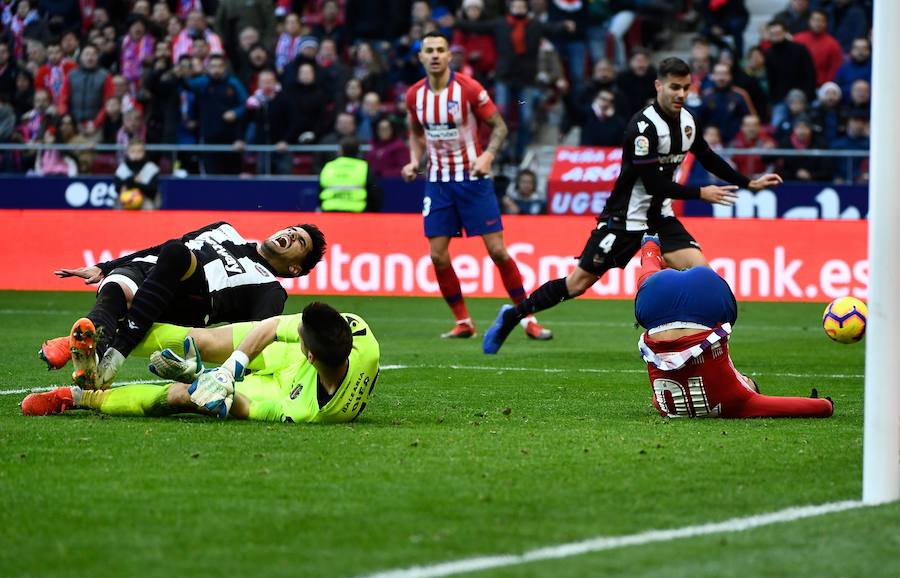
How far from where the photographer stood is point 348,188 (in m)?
19.3

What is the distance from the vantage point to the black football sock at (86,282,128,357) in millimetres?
Answer: 7965

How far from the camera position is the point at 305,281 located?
18.0 metres

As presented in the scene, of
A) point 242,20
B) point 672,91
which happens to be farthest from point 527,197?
A: point 672,91

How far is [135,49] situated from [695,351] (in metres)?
18.8

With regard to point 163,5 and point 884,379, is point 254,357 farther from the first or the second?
point 163,5

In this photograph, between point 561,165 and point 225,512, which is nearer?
point 225,512

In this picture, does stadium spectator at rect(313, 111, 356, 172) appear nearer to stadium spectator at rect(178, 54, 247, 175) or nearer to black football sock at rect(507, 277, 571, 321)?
stadium spectator at rect(178, 54, 247, 175)

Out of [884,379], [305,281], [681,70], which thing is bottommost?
[305,281]

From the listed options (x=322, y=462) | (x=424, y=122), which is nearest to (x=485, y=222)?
(x=424, y=122)

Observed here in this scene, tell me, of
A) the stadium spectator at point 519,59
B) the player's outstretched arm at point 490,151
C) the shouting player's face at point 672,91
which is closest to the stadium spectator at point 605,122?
Result: the stadium spectator at point 519,59

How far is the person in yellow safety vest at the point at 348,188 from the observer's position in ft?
63.1

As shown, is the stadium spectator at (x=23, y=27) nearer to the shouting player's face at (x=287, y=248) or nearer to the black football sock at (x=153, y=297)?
the shouting player's face at (x=287, y=248)

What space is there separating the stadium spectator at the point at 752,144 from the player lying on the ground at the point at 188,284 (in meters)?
13.1

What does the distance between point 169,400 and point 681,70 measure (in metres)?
4.29
